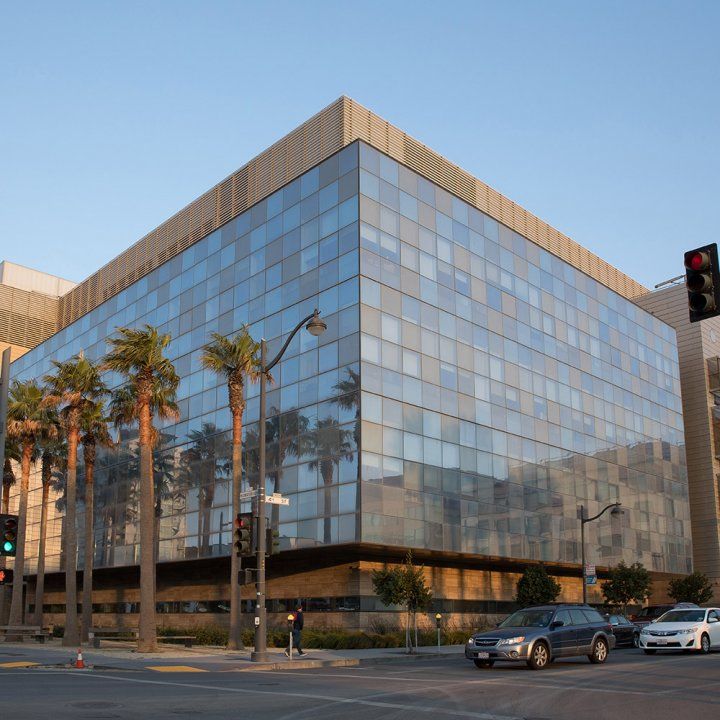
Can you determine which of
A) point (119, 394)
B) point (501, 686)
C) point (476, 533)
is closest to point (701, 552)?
point (476, 533)

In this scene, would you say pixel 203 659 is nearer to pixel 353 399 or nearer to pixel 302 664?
pixel 302 664

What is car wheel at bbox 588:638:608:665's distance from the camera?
76.0 feet

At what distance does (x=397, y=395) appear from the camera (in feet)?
128

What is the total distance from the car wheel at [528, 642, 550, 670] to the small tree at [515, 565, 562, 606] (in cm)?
2131

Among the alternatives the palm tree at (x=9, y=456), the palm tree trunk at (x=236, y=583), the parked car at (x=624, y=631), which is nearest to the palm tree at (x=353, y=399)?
the palm tree trunk at (x=236, y=583)

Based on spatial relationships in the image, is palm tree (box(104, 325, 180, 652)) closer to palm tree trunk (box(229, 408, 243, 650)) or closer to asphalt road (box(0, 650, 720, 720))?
palm tree trunk (box(229, 408, 243, 650))

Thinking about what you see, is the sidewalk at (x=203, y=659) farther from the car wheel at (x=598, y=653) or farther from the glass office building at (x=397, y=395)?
the car wheel at (x=598, y=653)

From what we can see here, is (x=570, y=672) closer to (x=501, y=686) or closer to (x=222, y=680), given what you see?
(x=501, y=686)

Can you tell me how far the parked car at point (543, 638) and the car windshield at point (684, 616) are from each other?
3.80m

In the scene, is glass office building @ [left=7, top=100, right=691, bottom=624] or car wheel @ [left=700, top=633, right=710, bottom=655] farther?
glass office building @ [left=7, top=100, right=691, bottom=624]

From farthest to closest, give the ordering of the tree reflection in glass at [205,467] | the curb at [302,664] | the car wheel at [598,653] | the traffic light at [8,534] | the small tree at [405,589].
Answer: the tree reflection in glass at [205,467]
the small tree at [405,589]
the curb at [302,664]
the car wheel at [598,653]
the traffic light at [8,534]

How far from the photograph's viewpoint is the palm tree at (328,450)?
37.1 metres

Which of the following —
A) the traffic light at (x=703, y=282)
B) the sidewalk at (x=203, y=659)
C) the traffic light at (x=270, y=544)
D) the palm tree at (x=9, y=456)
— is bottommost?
the sidewalk at (x=203, y=659)

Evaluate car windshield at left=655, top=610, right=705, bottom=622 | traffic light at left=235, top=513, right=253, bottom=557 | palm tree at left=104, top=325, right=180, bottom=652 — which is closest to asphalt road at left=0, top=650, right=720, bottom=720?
car windshield at left=655, top=610, right=705, bottom=622
